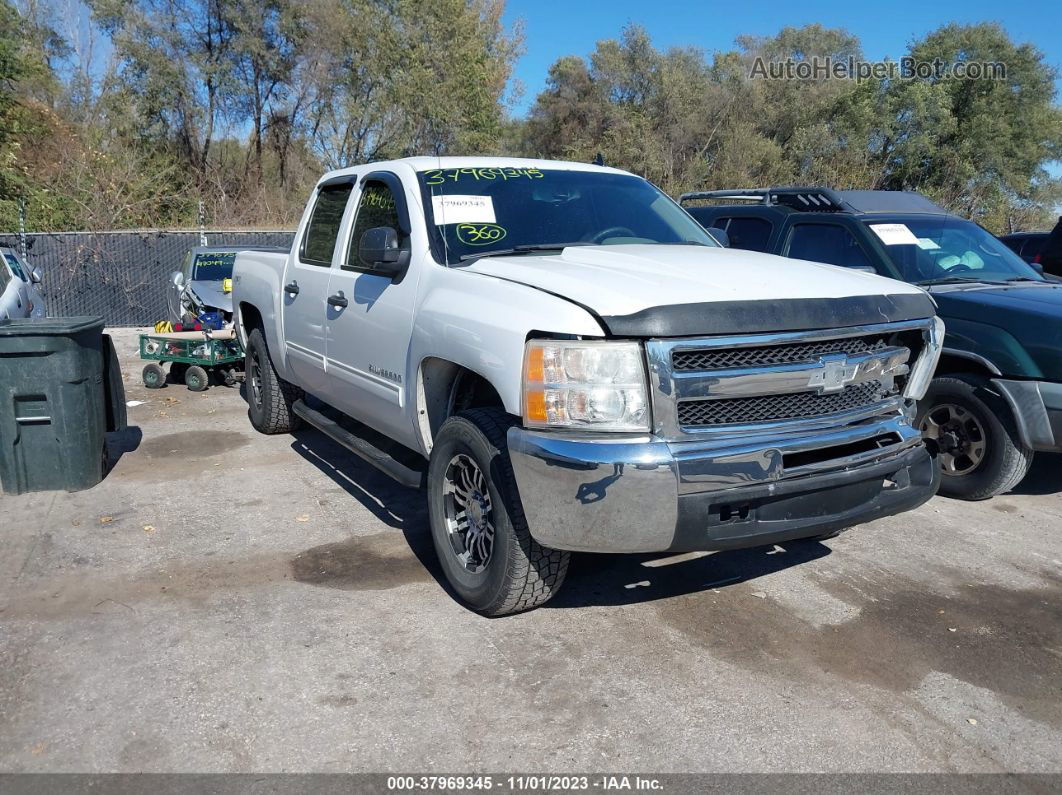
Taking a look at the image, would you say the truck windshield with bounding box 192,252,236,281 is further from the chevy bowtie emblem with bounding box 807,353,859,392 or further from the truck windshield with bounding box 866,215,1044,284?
the chevy bowtie emblem with bounding box 807,353,859,392

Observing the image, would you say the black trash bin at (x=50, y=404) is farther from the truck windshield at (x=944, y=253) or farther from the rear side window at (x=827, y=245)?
the truck windshield at (x=944, y=253)

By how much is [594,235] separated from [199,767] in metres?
3.20

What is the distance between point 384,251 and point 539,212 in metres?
0.91

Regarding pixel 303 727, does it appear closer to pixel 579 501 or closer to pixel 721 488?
pixel 579 501

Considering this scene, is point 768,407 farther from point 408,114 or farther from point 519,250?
point 408,114

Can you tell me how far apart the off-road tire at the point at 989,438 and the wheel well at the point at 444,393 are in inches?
130

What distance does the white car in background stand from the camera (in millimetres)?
8133

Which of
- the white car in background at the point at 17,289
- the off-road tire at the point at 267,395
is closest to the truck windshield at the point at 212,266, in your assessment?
the white car in background at the point at 17,289

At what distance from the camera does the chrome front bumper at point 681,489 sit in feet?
10.6

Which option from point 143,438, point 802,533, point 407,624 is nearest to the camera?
point 802,533

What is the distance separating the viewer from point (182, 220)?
25219 mm

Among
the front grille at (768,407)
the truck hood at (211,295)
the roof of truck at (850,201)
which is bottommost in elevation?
the truck hood at (211,295)

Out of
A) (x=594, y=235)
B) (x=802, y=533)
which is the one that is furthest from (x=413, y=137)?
(x=802, y=533)

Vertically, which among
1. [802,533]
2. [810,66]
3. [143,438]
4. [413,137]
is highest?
[810,66]
